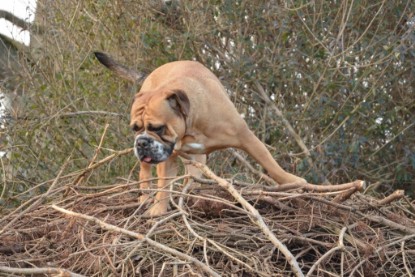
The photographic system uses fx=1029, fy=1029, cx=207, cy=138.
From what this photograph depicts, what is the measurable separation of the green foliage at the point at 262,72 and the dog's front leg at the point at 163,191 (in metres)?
2.74

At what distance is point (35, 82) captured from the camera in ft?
35.5

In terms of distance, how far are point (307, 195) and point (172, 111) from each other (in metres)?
1.61

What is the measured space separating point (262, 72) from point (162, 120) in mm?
3952

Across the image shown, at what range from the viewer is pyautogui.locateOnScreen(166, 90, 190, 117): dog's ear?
7152mm

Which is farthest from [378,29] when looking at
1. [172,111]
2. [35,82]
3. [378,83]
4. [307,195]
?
[307,195]

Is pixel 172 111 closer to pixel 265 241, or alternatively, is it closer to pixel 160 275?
pixel 265 241

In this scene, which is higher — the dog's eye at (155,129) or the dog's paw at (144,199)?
the dog's eye at (155,129)

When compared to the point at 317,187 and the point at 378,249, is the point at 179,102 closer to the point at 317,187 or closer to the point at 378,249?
the point at 317,187

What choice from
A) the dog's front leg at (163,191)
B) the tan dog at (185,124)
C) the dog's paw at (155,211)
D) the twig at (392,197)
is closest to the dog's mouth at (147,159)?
the tan dog at (185,124)

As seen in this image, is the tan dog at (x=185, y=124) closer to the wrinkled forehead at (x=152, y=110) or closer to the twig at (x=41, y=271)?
the wrinkled forehead at (x=152, y=110)

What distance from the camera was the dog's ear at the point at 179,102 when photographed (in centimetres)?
715

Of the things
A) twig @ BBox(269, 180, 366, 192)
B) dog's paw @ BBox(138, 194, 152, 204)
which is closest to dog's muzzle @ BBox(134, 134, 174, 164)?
dog's paw @ BBox(138, 194, 152, 204)

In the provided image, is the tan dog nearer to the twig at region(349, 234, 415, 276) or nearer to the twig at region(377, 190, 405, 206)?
the twig at region(377, 190, 405, 206)

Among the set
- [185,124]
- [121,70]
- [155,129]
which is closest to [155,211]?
[155,129]
